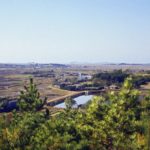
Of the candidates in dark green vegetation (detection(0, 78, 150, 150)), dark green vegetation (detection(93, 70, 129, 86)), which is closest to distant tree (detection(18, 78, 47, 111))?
dark green vegetation (detection(0, 78, 150, 150))

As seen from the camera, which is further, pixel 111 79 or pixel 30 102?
pixel 111 79

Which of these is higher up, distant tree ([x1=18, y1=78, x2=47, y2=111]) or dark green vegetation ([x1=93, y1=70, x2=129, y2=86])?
distant tree ([x1=18, y1=78, x2=47, y2=111])

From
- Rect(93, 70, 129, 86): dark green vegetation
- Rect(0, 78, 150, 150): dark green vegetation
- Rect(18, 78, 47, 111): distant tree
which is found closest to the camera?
Rect(0, 78, 150, 150): dark green vegetation

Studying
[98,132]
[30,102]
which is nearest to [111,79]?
[30,102]

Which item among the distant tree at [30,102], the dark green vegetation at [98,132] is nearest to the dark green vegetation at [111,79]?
the distant tree at [30,102]

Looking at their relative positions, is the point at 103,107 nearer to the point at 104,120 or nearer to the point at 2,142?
the point at 104,120

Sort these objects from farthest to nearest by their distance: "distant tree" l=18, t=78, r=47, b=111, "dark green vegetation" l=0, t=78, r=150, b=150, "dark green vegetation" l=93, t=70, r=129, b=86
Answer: "dark green vegetation" l=93, t=70, r=129, b=86, "distant tree" l=18, t=78, r=47, b=111, "dark green vegetation" l=0, t=78, r=150, b=150

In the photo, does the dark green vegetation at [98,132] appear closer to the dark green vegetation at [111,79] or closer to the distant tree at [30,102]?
the distant tree at [30,102]

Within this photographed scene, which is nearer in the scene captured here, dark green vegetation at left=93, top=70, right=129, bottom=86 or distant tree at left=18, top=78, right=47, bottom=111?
distant tree at left=18, top=78, right=47, bottom=111

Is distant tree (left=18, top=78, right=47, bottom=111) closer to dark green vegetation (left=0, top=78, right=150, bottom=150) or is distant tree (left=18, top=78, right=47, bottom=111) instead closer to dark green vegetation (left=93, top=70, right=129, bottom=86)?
dark green vegetation (left=0, top=78, right=150, bottom=150)

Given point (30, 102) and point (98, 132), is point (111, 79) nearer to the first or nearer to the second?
point (30, 102)

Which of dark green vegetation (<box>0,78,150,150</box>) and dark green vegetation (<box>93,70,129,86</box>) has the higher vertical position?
dark green vegetation (<box>0,78,150,150</box>)
